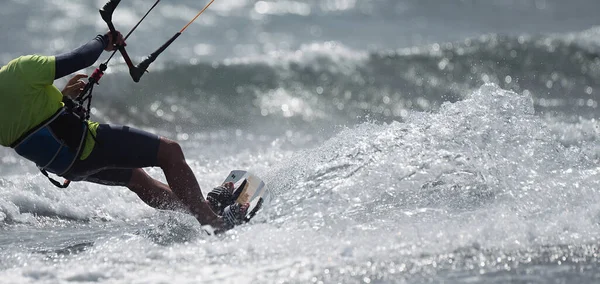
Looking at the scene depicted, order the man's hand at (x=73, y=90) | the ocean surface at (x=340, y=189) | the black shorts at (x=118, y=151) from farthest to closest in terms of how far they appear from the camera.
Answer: the man's hand at (x=73, y=90) → the black shorts at (x=118, y=151) → the ocean surface at (x=340, y=189)

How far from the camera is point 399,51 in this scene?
17.1 metres

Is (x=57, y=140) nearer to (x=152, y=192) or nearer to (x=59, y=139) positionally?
(x=59, y=139)

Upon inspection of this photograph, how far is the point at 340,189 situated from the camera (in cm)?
632

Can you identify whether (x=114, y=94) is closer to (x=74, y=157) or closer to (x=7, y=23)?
(x=7, y=23)

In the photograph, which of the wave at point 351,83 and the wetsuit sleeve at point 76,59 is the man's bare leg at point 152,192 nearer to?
the wetsuit sleeve at point 76,59

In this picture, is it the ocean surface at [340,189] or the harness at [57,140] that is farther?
the harness at [57,140]

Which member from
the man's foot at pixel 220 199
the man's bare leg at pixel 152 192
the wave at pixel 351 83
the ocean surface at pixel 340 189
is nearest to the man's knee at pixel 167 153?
the ocean surface at pixel 340 189

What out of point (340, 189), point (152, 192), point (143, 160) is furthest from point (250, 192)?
point (143, 160)

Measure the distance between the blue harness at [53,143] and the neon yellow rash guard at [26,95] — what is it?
44 millimetres

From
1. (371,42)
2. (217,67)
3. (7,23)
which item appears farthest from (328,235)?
(7,23)

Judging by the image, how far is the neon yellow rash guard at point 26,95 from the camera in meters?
5.37

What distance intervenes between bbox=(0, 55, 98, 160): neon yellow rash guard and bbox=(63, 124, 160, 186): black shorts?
0.39 m

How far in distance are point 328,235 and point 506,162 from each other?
1979 millimetres

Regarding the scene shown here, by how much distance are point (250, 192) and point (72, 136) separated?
5.87 feet
